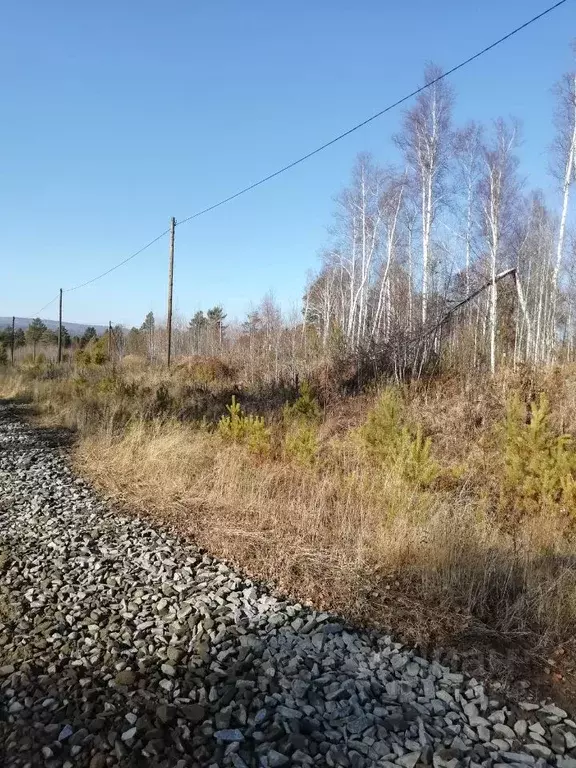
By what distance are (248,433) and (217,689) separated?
19.0 ft

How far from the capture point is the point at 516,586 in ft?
12.4

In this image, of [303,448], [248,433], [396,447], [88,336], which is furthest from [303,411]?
[88,336]

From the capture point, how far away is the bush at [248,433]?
25.5 ft

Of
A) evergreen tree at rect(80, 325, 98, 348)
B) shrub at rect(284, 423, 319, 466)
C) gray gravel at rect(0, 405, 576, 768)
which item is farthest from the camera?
evergreen tree at rect(80, 325, 98, 348)

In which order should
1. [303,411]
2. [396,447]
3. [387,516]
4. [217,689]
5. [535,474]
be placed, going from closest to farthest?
[217,689] < [387,516] < [535,474] < [396,447] < [303,411]

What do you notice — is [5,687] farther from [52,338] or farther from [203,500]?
[52,338]

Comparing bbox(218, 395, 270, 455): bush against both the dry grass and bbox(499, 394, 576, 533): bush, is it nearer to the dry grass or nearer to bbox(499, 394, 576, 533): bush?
the dry grass

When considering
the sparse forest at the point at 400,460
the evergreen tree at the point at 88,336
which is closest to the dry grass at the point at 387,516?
the sparse forest at the point at 400,460

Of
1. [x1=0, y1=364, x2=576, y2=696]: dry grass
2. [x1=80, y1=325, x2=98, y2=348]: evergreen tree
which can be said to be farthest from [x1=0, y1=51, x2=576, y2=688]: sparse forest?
[x1=80, y1=325, x2=98, y2=348]: evergreen tree

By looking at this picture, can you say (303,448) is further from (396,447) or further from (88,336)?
(88,336)

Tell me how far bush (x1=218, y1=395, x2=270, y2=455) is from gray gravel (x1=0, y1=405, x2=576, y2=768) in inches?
145

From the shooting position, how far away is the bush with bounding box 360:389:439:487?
19.4 ft

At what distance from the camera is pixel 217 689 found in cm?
268

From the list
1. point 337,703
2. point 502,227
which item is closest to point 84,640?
point 337,703
